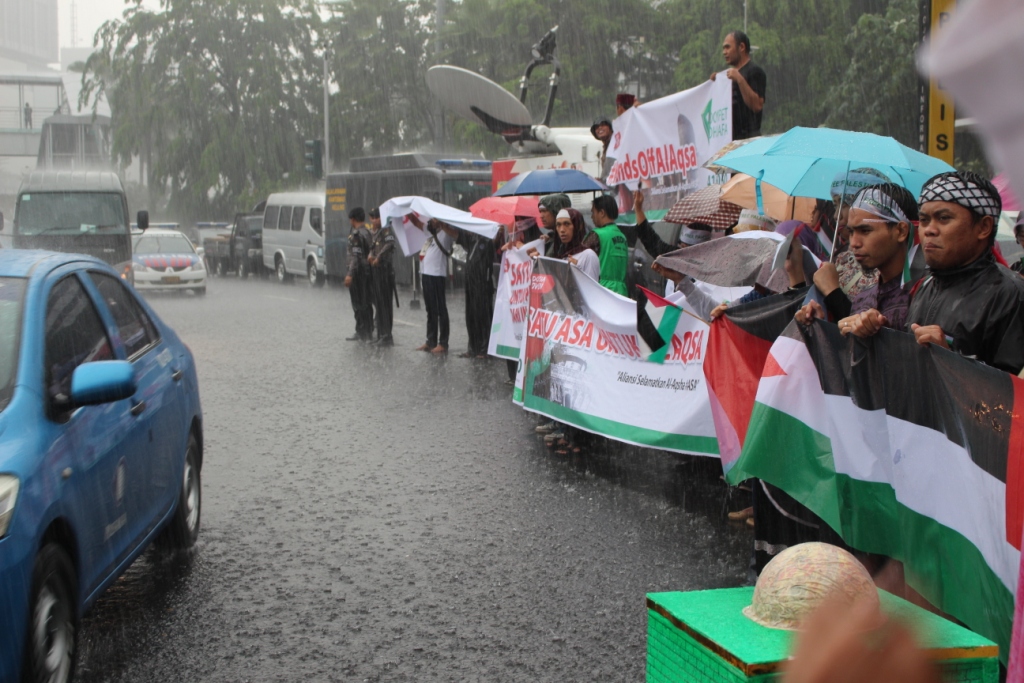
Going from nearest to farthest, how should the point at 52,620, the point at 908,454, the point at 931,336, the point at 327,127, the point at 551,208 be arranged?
the point at 52,620, the point at 931,336, the point at 908,454, the point at 551,208, the point at 327,127

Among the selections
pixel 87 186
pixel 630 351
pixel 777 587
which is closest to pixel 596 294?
pixel 630 351

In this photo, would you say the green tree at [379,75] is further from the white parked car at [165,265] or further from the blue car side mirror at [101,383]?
the blue car side mirror at [101,383]

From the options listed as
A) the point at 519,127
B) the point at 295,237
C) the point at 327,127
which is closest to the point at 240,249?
the point at 295,237

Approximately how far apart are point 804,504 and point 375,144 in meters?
47.8

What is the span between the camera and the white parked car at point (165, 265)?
86.4 ft

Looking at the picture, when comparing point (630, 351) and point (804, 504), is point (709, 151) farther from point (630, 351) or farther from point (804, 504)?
point (804, 504)

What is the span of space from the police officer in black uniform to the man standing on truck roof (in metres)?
→ 0.15

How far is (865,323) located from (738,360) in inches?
57.9

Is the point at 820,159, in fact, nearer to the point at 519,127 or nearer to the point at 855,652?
the point at 855,652

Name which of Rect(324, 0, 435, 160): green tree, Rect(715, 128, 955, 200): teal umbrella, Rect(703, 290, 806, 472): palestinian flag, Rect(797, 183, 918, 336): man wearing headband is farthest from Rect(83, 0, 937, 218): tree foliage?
Rect(797, 183, 918, 336): man wearing headband

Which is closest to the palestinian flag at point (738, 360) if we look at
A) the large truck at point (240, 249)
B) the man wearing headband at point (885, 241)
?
the man wearing headband at point (885, 241)

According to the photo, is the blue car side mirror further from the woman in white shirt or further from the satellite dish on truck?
the satellite dish on truck

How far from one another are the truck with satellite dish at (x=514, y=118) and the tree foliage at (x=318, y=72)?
1797 cm

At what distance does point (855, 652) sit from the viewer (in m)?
1.20
